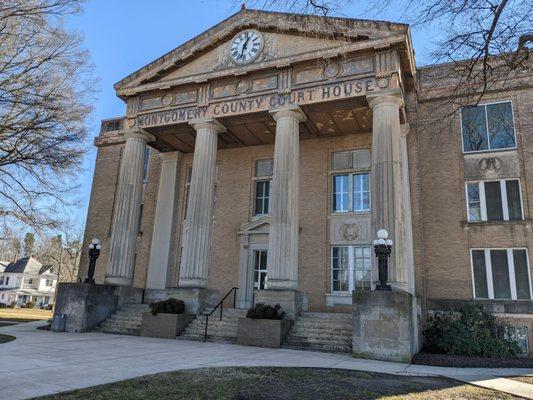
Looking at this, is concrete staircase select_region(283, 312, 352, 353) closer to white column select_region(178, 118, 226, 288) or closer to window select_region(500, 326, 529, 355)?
white column select_region(178, 118, 226, 288)

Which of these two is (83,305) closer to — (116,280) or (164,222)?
(116,280)

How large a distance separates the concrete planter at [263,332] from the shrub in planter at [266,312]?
0.62 ft

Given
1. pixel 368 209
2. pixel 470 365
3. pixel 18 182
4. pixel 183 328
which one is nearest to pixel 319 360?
pixel 470 365

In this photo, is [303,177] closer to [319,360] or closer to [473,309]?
[473,309]

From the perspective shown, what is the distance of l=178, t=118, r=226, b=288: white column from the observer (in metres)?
18.8

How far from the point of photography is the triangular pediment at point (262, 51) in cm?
1739

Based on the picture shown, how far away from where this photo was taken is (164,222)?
2470 centimetres

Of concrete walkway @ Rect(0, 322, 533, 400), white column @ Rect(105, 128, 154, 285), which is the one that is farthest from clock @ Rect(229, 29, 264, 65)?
concrete walkway @ Rect(0, 322, 533, 400)

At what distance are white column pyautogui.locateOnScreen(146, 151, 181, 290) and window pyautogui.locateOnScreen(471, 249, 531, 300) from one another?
15314mm

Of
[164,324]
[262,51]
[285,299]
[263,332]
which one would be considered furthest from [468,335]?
[262,51]

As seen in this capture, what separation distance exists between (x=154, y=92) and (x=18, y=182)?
7613 mm

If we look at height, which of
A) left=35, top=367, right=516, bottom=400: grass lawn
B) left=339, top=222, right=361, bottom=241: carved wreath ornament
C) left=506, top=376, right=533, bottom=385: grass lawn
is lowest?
left=35, top=367, right=516, bottom=400: grass lawn

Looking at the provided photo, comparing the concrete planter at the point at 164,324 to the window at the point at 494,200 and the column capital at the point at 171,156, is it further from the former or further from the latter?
the window at the point at 494,200

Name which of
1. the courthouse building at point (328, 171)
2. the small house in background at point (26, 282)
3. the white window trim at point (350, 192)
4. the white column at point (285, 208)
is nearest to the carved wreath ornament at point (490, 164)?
the courthouse building at point (328, 171)
